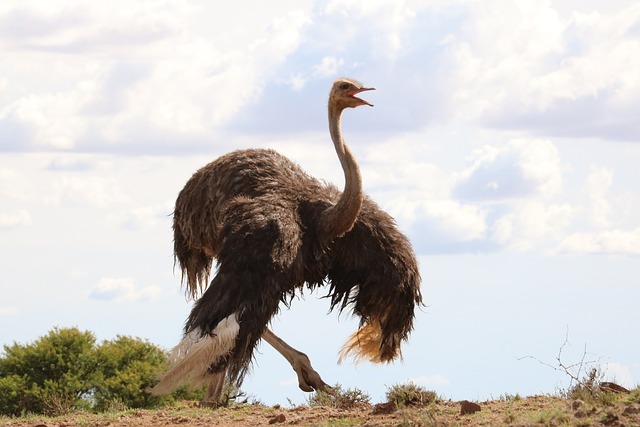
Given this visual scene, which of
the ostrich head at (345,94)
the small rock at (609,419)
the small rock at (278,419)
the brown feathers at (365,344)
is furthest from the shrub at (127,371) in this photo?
the small rock at (609,419)

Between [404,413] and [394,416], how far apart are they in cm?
40

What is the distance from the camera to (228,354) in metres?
10.9

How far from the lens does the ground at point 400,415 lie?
8.52m

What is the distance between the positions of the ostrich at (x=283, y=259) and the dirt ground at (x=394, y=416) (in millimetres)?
435

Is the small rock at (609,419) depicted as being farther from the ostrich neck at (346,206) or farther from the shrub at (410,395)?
the ostrich neck at (346,206)

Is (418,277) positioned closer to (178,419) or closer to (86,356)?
(178,419)

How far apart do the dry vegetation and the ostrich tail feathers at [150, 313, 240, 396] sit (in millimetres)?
319

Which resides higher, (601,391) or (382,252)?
(382,252)

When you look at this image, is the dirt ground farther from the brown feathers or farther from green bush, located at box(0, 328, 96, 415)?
green bush, located at box(0, 328, 96, 415)

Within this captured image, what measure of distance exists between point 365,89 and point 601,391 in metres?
3.98

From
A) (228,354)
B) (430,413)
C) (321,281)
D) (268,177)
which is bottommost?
(430,413)

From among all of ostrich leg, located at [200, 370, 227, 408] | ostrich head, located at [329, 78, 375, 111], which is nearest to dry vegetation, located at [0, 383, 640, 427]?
ostrich leg, located at [200, 370, 227, 408]

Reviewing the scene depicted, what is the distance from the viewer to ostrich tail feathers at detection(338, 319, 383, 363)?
12797mm

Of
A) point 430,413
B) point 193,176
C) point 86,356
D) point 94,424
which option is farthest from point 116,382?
point 430,413
